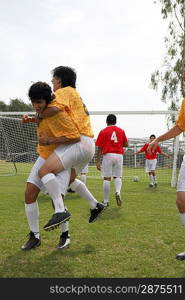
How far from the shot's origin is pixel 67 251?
177 inches

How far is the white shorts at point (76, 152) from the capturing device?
4.32 m

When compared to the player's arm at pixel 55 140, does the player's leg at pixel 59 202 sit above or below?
below

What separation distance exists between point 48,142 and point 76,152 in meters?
0.36

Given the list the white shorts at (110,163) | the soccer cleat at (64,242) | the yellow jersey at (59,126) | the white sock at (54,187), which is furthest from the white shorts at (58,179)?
the white shorts at (110,163)

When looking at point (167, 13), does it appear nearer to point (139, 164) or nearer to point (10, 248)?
point (139, 164)

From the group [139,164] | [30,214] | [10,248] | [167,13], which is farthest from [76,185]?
[167,13]

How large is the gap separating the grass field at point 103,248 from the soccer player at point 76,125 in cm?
59

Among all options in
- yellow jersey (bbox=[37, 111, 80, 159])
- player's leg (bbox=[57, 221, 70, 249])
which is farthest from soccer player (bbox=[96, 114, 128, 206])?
yellow jersey (bbox=[37, 111, 80, 159])

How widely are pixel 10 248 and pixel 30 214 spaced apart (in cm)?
51

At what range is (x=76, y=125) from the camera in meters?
4.47

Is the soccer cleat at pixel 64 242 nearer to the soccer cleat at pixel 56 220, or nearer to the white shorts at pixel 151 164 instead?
the soccer cleat at pixel 56 220

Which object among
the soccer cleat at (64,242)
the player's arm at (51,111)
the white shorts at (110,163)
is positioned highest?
the player's arm at (51,111)

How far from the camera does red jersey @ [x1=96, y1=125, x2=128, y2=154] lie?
8.55 metres

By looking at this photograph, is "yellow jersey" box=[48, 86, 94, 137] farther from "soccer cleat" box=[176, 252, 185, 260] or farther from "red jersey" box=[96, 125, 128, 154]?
"red jersey" box=[96, 125, 128, 154]
